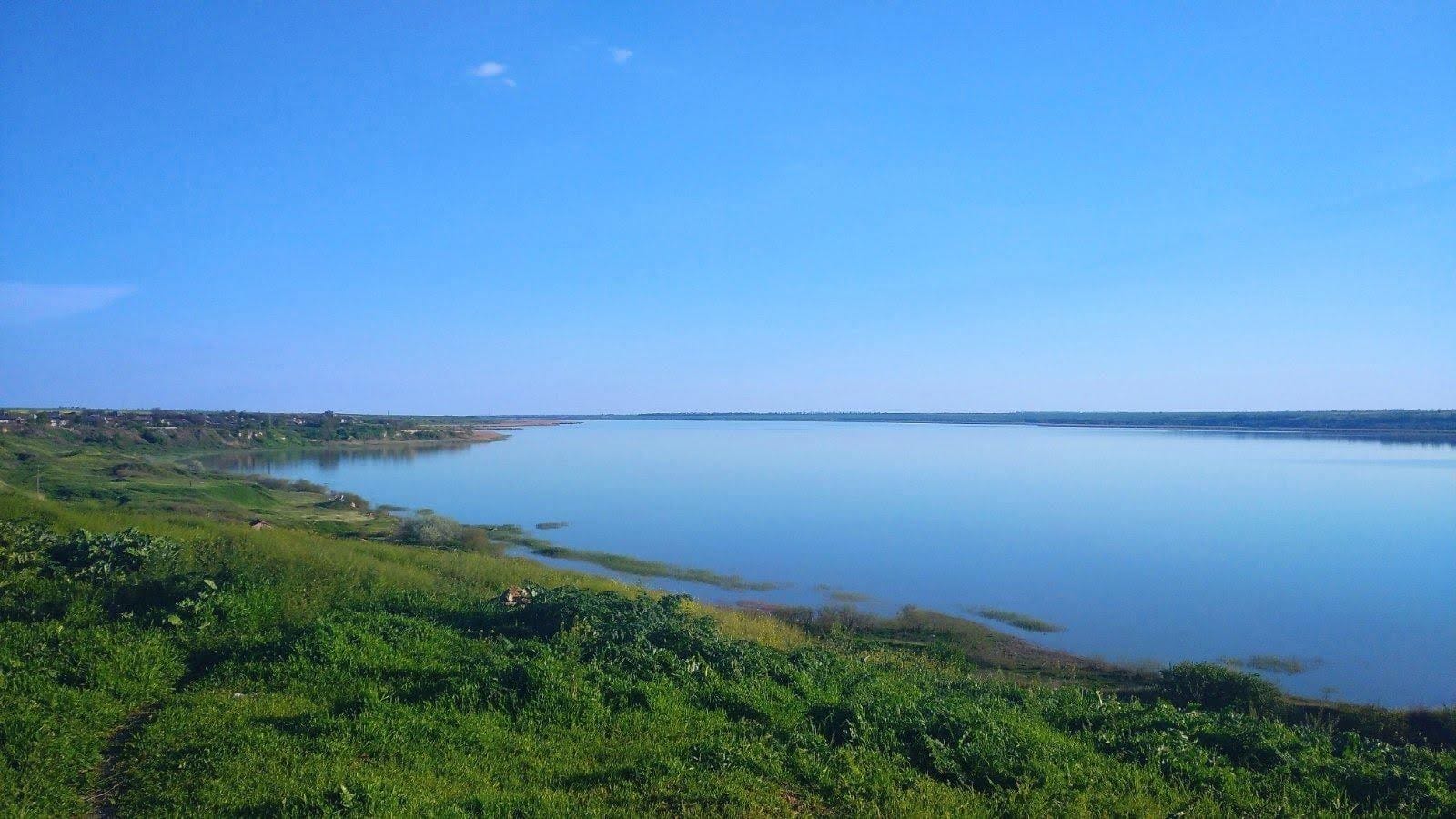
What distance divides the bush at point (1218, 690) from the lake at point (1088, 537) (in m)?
3.79

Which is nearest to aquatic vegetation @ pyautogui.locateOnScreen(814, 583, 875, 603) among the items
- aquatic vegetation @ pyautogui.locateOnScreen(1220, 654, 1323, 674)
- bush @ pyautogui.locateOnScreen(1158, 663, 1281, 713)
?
aquatic vegetation @ pyautogui.locateOnScreen(1220, 654, 1323, 674)

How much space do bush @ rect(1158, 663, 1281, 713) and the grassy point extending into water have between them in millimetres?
6044

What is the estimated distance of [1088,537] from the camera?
93.7 ft

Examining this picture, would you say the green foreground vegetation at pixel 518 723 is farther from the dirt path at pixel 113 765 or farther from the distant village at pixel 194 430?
the distant village at pixel 194 430

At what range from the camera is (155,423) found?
253 ft

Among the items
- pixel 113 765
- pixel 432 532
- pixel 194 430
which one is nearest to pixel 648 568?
pixel 432 532

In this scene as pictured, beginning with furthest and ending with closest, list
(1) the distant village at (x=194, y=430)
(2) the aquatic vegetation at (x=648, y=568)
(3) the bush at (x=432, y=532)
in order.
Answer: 1. (1) the distant village at (x=194, y=430)
2. (3) the bush at (x=432, y=532)
3. (2) the aquatic vegetation at (x=648, y=568)

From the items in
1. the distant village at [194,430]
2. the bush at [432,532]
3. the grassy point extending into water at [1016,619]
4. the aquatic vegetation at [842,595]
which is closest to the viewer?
the grassy point extending into water at [1016,619]

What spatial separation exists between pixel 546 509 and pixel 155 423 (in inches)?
2385

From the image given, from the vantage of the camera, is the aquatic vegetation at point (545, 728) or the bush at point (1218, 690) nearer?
the aquatic vegetation at point (545, 728)

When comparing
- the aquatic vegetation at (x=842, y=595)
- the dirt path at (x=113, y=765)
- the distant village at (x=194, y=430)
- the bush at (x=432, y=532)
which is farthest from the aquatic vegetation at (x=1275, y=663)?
the distant village at (x=194, y=430)

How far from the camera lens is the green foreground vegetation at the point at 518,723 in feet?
15.4

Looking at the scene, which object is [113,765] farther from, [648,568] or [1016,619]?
[648,568]

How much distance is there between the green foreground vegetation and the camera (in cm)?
471
